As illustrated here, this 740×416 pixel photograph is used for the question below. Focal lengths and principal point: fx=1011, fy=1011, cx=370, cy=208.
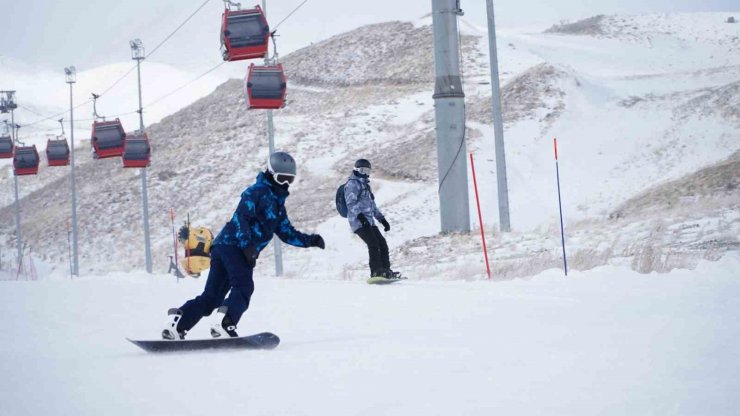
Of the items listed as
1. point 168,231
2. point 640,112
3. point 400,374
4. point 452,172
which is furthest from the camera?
point 168,231

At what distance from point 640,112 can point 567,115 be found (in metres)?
3.90

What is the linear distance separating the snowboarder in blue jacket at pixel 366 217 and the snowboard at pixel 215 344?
718 centimetres

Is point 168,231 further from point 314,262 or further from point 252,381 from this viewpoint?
point 252,381

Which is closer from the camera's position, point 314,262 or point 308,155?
point 314,262

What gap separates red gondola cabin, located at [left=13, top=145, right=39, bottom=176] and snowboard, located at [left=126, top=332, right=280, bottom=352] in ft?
143

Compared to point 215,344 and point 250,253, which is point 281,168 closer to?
point 250,253

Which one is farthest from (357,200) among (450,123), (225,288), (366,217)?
(450,123)

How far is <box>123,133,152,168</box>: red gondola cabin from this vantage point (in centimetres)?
4103

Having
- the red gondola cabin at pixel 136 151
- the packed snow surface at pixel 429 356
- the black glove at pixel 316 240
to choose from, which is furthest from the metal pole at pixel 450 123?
the red gondola cabin at pixel 136 151

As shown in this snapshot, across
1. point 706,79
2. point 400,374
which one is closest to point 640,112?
point 706,79

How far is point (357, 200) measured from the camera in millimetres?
16203

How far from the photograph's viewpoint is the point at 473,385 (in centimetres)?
652

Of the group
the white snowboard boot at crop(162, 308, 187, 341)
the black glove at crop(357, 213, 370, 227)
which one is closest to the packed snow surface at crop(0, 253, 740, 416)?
the white snowboard boot at crop(162, 308, 187, 341)

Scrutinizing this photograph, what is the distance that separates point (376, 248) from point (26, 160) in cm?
3833
